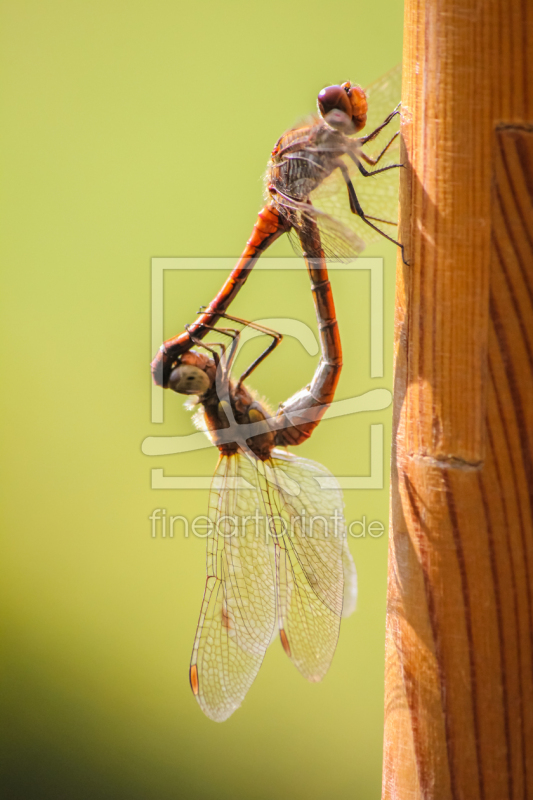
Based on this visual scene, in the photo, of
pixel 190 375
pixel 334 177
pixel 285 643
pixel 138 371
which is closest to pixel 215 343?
pixel 190 375

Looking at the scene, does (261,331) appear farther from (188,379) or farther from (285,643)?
(285,643)

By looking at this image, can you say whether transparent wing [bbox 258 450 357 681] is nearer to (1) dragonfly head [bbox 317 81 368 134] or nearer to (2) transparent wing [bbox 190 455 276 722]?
(2) transparent wing [bbox 190 455 276 722]

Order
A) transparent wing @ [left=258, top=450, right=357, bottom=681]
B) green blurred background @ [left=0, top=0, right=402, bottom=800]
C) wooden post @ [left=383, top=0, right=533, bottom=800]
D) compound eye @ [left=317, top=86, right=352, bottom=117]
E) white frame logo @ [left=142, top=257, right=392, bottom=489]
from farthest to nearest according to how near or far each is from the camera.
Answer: green blurred background @ [left=0, top=0, right=402, bottom=800], white frame logo @ [left=142, top=257, right=392, bottom=489], transparent wing @ [left=258, top=450, right=357, bottom=681], compound eye @ [left=317, top=86, right=352, bottom=117], wooden post @ [left=383, top=0, right=533, bottom=800]

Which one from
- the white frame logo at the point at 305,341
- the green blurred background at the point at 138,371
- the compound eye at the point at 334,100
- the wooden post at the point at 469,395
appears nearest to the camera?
the wooden post at the point at 469,395

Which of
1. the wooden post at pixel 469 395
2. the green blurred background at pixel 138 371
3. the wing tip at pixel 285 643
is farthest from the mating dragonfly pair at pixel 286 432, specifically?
the green blurred background at pixel 138 371

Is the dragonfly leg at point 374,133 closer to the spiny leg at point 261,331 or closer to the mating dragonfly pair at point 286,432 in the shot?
the mating dragonfly pair at point 286,432

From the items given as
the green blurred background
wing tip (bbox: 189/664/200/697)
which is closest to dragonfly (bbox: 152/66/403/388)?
wing tip (bbox: 189/664/200/697)
